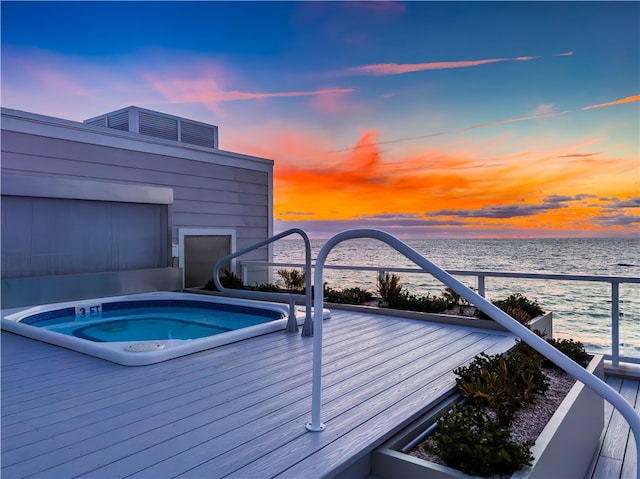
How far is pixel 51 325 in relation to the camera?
16.0ft

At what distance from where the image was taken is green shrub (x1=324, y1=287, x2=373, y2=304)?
5.54 meters

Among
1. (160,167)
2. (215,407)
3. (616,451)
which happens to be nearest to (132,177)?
(160,167)

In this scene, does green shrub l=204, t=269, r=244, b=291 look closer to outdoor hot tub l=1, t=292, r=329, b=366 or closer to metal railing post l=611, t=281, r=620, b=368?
outdoor hot tub l=1, t=292, r=329, b=366

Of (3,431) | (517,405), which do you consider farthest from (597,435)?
(3,431)

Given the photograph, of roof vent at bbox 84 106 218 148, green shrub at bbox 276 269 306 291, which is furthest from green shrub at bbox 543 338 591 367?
roof vent at bbox 84 106 218 148

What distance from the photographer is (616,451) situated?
9.30 feet

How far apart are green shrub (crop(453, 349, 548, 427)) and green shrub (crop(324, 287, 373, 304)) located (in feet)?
9.11

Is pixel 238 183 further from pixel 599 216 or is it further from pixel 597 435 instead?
pixel 599 216

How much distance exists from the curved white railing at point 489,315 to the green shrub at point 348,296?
11.6ft

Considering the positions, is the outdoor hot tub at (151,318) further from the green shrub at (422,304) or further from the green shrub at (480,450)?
the green shrub at (480,450)

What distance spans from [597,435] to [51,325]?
5.23m

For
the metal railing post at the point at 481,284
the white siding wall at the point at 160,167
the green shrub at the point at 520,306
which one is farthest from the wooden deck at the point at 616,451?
the white siding wall at the point at 160,167

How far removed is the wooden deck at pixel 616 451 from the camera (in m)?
2.59

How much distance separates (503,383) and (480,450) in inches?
32.5
